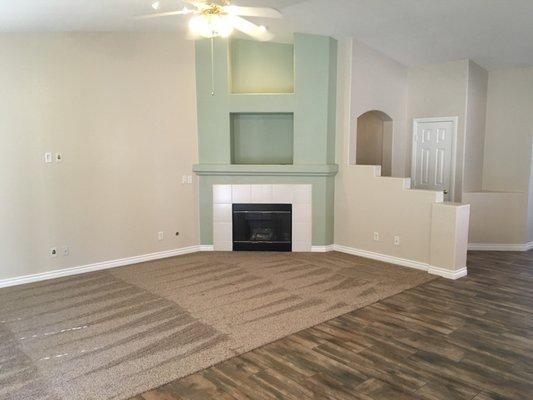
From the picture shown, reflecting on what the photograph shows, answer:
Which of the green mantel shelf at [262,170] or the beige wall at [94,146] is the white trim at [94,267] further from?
the green mantel shelf at [262,170]

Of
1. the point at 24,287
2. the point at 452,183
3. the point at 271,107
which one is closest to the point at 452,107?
the point at 452,183

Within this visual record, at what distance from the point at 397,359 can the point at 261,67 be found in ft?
15.2

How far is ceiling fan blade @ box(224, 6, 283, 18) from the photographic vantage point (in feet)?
13.8

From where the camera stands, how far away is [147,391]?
8.20 ft

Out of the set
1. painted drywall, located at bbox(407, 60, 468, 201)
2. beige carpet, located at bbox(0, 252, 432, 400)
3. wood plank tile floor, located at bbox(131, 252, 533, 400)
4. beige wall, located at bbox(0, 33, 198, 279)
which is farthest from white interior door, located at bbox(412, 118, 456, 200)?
beige wall, located at bbox(0, 33, 198, 279)

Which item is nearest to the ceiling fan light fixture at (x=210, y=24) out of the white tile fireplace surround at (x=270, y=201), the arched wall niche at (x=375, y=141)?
the white tile fireplace surround at (x=270, y=201)

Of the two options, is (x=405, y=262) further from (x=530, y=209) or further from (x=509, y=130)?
(x=509, y=130)

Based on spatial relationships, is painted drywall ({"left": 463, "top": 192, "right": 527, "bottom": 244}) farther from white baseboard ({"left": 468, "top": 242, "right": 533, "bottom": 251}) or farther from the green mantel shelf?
the green mantel shelf

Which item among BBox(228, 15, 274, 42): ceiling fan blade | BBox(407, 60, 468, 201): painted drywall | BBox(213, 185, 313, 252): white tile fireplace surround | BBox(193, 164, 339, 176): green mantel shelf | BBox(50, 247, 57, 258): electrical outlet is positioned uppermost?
BBox(228, 15, 274, 42): ceiling fan blade

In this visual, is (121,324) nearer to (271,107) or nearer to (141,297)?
(141,297)

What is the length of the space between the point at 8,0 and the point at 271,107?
10.9ft

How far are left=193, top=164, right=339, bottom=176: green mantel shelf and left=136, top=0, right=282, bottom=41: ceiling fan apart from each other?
1.90 m

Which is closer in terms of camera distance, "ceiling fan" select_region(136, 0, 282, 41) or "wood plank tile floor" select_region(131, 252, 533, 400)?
"wood plank tile floor" select_region(131, 252, 533, 400)

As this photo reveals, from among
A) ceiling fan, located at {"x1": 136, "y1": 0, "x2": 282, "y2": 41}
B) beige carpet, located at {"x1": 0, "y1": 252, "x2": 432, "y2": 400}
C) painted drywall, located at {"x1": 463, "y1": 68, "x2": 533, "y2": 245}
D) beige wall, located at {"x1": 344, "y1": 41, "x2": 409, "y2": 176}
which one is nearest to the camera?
beige carpet, located at {"x1": 0, "y1": 252, "x2": 432, "y2": 400}
